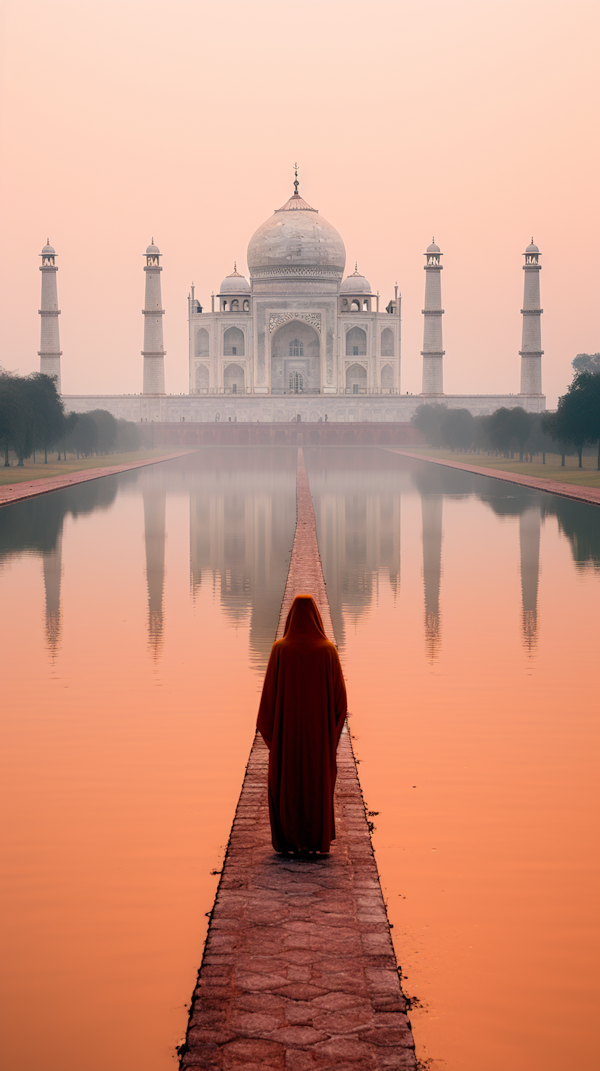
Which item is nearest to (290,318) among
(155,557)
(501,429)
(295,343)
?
(295,343)

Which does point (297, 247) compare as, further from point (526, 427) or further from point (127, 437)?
point (526, 427)

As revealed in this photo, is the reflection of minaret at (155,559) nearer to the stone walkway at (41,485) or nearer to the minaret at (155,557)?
the minaret at (155,557)

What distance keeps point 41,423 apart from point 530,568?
2501 cm

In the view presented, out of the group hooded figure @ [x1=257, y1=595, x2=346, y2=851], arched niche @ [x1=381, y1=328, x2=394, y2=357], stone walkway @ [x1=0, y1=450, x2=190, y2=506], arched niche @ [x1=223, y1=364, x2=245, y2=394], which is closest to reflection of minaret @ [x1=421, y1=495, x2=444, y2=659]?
hooded figure @ [x1=257, y1=595, x2=346, y2=851]

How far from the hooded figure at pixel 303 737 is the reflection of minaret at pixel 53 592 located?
3.93 metres

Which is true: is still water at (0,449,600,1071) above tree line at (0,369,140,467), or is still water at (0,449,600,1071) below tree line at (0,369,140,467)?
below

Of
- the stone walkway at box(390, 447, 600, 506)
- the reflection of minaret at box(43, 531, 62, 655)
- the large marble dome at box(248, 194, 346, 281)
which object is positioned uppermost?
the large marble dome at box(248, 194, 346, 281)

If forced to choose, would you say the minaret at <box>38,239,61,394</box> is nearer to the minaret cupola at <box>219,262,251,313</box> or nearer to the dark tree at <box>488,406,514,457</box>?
the minaret cupola at <box>219,262,251,313</box>

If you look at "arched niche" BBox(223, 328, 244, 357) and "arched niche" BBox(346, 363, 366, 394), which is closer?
"arched niche" BBox(346, 363, 366, 394)

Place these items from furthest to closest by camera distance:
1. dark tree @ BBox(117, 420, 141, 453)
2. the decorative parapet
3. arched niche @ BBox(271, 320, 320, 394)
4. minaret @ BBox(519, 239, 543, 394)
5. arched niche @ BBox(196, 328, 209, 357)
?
arched niche @ BBox(196, 328, 209, 357), arched niche @ BBox(271, 320, 320, 394), the decorative parapet, minaret @ BBox(519, 239, 543, 394), dark tree @ BBox(117, 420, 141, 453)

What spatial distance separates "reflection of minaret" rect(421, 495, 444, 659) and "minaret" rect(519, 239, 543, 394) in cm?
3725

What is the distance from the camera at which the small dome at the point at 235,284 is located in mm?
64688

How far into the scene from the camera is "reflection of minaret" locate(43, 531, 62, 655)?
26.0 feet

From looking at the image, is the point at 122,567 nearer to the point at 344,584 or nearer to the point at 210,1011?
the point at 344,584
